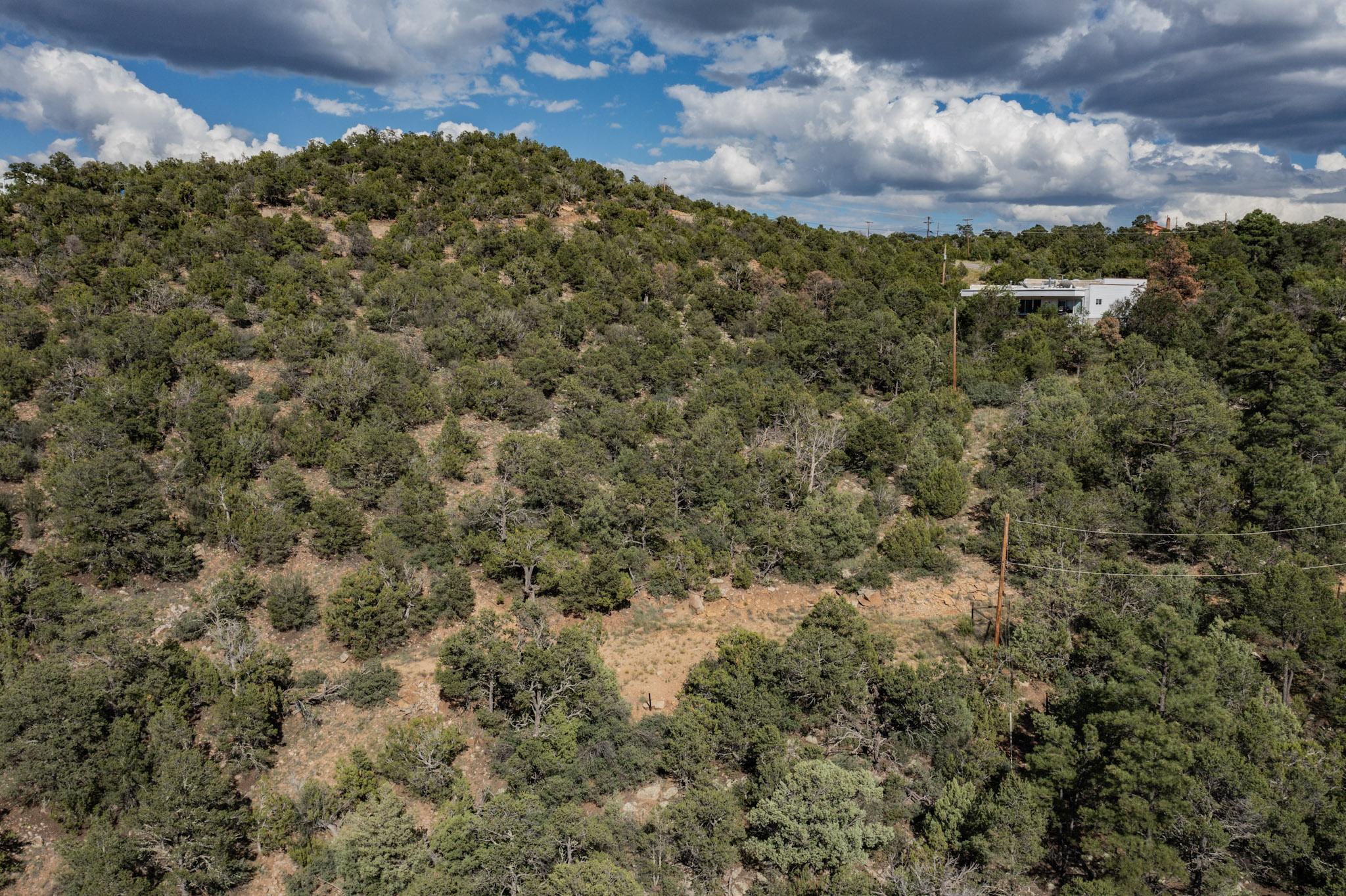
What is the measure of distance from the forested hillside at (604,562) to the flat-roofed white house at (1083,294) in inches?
213

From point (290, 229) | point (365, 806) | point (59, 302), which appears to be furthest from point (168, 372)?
point (365, 806)

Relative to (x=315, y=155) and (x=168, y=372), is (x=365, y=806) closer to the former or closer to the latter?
(x=168, y=372)

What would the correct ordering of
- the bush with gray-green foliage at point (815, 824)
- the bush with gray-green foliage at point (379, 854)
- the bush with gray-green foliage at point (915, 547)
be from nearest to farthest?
the bush with gray-green foliage at point (379, 854) → the bush with gray-green foliage at point (815, 824) → the bush with gray-green foliage at point (915, 547)

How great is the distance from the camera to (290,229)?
44406 millimetres

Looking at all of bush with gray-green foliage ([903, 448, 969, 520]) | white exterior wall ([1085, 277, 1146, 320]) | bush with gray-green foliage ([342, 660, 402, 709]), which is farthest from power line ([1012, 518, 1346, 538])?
white exterior wall ([1085, 277, 1146, 320])

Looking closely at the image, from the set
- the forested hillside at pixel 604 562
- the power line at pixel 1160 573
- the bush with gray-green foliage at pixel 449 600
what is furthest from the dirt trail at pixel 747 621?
the bush with gray-green foliage at pixel 449 600

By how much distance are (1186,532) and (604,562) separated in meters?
23.4

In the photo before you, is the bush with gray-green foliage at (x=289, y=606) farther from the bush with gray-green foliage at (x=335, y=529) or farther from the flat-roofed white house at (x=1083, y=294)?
the flat-roofed white house at (x=1083, y=294)

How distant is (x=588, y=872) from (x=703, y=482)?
1837 centimetres

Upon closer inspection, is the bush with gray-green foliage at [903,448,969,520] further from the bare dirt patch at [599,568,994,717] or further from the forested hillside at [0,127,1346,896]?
the bare dirt patch at [599,568,994,717]

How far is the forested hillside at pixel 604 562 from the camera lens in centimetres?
1569

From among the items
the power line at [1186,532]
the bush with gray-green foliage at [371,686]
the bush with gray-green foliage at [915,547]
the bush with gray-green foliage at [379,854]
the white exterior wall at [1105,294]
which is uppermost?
the white exterior wall at [1105,294]

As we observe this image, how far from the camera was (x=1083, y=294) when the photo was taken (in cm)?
5612

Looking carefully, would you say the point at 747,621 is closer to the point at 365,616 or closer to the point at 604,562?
the point at 604,562
